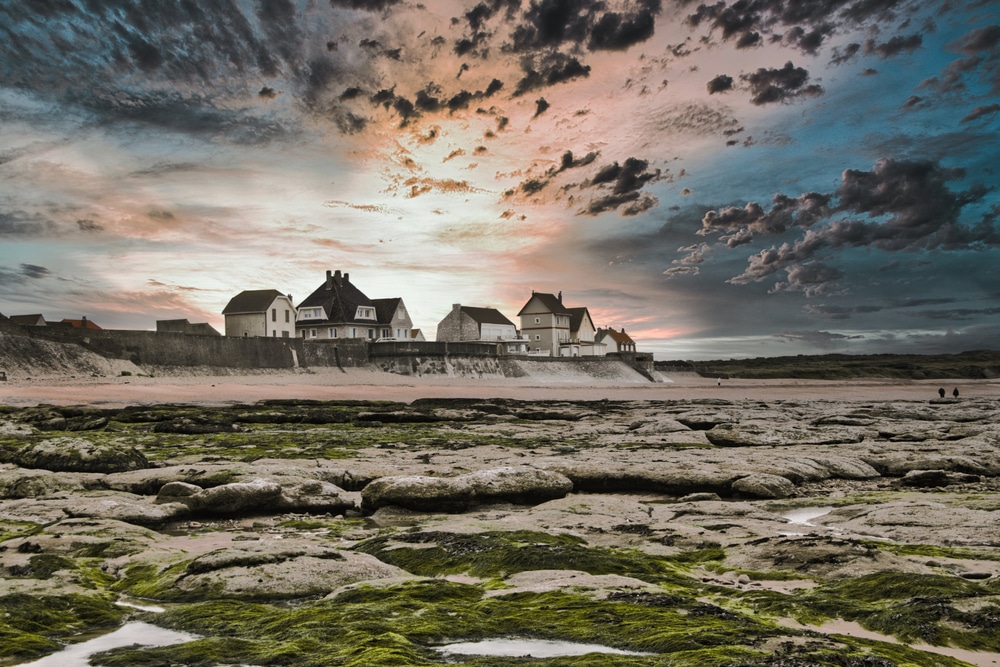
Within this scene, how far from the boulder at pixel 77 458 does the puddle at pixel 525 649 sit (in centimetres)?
1031

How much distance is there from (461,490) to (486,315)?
242 ft

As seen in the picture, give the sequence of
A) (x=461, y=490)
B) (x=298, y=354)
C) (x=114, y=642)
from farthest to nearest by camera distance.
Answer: (x=298, y=354), (x=461, y=490), (x=114, y=642)

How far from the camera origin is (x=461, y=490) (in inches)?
424

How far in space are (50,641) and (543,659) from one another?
146 inches

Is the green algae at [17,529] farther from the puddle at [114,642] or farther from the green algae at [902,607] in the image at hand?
the green algae at [902,607]

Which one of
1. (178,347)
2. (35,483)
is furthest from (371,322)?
(35,483)

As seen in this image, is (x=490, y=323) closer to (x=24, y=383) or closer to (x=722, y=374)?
(x=722, y=374)

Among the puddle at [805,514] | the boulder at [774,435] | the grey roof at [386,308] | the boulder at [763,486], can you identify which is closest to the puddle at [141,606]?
the puddle at [805,514]

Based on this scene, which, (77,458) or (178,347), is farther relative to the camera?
(178,347)

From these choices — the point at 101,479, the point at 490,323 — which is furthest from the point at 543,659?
the point at 490,323

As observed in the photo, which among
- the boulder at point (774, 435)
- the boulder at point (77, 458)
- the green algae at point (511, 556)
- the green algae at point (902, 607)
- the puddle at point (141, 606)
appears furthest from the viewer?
the boulder at point (774, 435)

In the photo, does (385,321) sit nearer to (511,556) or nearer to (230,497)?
(230,497)

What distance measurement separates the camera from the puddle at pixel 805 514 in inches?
389

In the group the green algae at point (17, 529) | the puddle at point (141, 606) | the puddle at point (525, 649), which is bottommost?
the puddle at point (141, 606)
